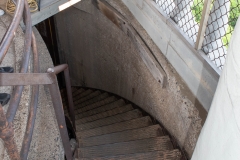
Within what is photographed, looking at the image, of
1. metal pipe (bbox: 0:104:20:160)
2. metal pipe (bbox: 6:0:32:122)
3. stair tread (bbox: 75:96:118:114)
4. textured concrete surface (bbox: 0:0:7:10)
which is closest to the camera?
metal pipe (bbox: 0:104:20:160)

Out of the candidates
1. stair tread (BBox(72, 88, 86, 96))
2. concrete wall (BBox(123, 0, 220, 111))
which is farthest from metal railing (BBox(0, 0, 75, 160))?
stair tread (BBox(72, 88, 86, 96))

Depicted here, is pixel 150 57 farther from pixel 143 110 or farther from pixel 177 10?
pixel 143 110

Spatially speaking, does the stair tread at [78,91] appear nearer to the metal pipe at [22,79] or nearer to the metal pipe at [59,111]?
the metal pipe at [59,111]

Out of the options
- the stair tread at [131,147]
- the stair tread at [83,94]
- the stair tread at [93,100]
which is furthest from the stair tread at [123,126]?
the stair tread at [83,94]

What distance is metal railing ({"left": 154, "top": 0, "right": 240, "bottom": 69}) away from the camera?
7.61ft

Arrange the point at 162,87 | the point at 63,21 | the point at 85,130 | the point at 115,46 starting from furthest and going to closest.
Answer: the point at 63,21 → the point at 115,46 → the point at 85,130 → the point at 162,87

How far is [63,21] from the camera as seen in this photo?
7059 millimetres

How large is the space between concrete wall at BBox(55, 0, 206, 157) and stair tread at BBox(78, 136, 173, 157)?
0.65 feet

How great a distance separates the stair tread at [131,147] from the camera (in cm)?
322

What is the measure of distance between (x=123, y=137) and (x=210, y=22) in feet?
6.14

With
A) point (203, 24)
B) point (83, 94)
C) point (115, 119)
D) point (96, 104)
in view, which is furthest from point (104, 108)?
point (203, 24)

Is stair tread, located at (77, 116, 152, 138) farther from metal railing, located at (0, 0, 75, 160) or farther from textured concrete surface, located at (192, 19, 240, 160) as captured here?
textured concrete surface, located at (192, 19, 240, 160)

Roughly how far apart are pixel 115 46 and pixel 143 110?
1.49 meters

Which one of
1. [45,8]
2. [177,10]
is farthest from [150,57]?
[45,8]
